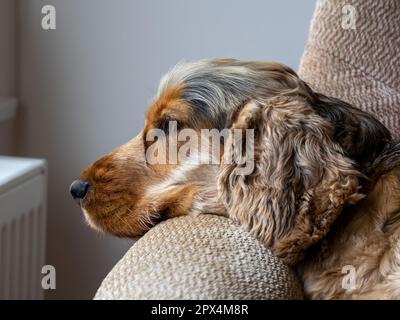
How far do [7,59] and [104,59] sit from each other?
0.98 feet

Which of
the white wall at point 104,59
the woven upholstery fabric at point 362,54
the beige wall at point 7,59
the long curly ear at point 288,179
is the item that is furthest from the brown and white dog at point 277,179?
the beige wall at point 7,59

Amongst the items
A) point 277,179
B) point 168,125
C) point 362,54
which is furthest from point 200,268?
point 362,54

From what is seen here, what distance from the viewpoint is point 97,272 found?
2.37 metres

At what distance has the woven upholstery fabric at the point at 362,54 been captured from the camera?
168 cm

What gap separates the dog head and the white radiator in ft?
1.80

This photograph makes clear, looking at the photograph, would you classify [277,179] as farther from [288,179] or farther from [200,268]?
[200,268]

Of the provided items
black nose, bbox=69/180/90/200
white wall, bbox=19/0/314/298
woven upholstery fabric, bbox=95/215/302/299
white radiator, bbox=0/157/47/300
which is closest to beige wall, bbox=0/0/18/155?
white wall, bbox=19/0/314/298

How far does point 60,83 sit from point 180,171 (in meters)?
1.10

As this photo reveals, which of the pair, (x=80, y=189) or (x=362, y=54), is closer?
(x=80, y=189)

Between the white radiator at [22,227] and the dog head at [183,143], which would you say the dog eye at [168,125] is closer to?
the dog head at [183,143]

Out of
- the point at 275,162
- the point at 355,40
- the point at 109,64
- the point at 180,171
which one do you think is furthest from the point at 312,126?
the point at 109,64

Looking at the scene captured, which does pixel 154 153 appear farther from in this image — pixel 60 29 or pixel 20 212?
pixel 60 29

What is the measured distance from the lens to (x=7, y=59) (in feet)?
7.25

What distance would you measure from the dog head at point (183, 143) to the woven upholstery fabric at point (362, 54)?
0.40 m
